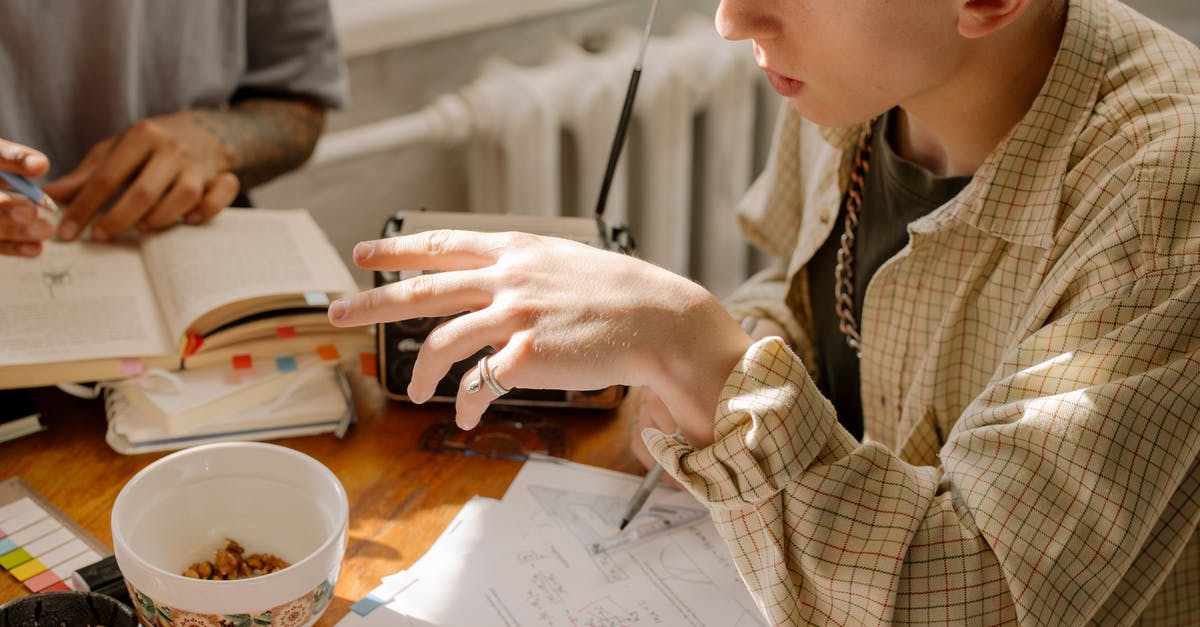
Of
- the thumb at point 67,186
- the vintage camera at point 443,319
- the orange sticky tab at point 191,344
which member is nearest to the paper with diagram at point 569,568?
the vintage camera at point 443,319

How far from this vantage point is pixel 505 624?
79cm

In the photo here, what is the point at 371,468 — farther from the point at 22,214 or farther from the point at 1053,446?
the point at 1053,446

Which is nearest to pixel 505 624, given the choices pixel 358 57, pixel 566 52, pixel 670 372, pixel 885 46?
pixel 670 372

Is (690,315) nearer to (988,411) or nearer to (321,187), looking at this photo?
(988,411)

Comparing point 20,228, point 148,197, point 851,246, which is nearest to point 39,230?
point 20,228

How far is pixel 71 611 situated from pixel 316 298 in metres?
0.40

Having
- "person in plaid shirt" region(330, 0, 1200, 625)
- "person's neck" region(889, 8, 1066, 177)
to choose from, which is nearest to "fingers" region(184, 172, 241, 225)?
"person in plaid shirt" region(330, 0, 1200, 625)

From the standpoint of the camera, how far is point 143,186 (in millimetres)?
1127

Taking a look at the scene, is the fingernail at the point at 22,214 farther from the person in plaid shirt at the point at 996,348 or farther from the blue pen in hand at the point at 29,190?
the person in plaid shirt at the point at 996,348

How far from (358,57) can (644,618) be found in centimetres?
125

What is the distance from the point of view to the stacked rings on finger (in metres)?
0.74

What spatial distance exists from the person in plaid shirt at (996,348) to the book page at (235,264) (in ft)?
0.97

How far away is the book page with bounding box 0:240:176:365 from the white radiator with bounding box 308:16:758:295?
0.64m

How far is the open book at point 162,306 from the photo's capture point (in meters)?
0.98
